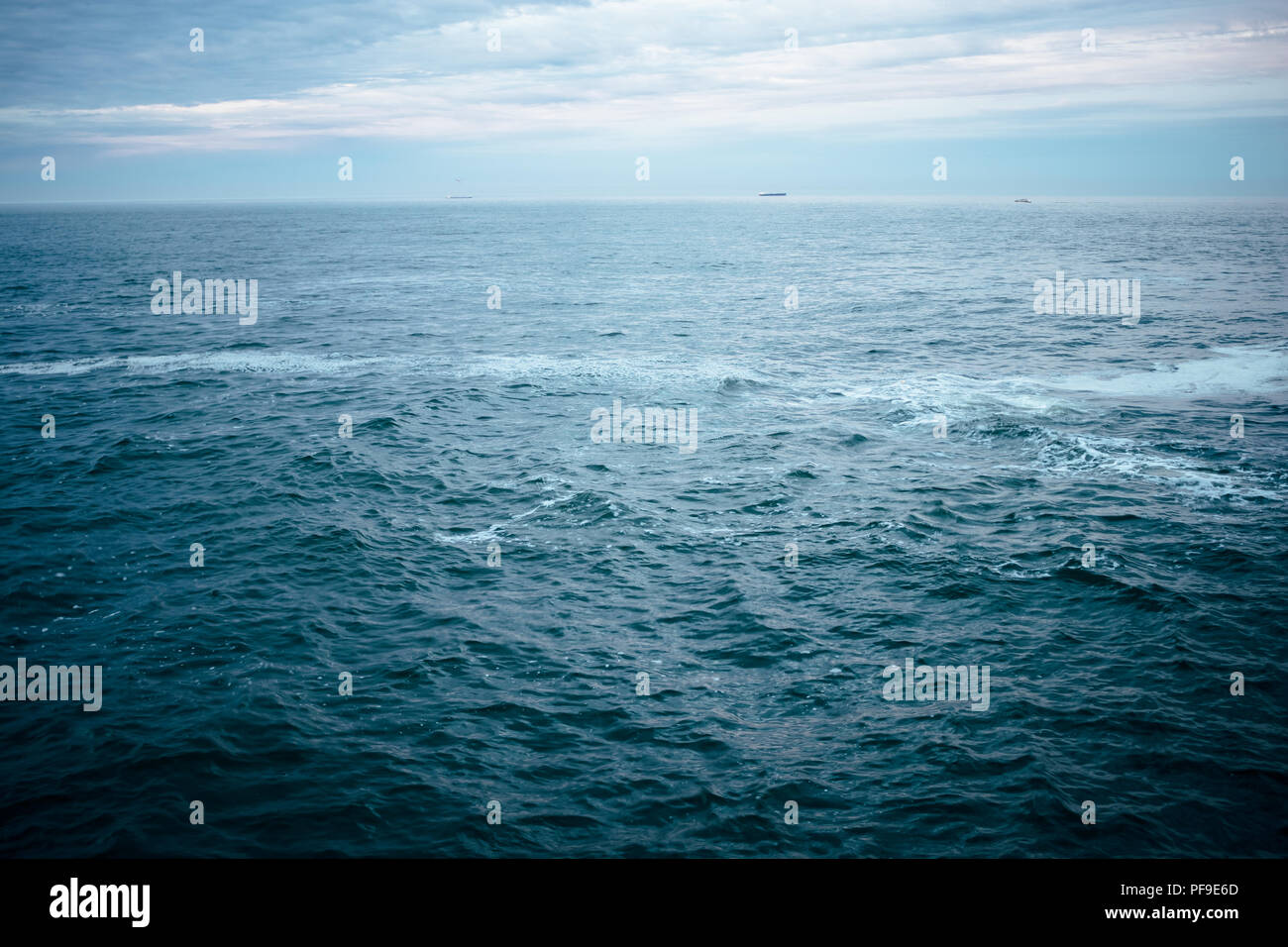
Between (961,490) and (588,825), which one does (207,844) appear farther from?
(961,490)

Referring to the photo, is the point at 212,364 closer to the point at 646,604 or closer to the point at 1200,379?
the point at 646,604

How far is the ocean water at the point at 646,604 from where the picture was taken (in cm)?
1638

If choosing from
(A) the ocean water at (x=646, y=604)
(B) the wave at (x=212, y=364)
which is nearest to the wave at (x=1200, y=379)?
(A) the ocean water at (x=646, y=604)

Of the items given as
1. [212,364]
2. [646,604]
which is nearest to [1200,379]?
[646,604]

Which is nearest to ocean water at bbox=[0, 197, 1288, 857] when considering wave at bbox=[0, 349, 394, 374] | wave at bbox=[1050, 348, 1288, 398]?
wave at bbox=[1050, 348, 1288, 398]

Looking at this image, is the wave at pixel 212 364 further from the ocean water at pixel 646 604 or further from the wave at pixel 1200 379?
the wave at pixel 1200 379

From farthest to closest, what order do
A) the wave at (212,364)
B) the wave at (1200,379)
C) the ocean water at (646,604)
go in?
the wave at (212,364) < the wave at (1200,379) < the ocean water at (646,604)

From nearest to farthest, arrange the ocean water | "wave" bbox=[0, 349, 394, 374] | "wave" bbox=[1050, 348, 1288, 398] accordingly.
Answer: the ocean water → "wave" bbox=[1050, 348, 1288, 398] → "wave" bbox=[0, 349, 394, 374]

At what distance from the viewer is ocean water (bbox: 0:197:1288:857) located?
16.4m

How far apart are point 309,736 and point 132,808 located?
3.53 meters

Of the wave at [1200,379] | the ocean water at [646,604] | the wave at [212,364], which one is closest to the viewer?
the ocean water at [646,604]

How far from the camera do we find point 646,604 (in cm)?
2433

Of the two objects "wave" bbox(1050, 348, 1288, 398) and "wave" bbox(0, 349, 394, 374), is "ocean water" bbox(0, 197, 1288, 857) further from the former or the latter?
"wave" bbox(0, 349, 394, 374)

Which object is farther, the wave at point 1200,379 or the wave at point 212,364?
the wave at point 212,364
